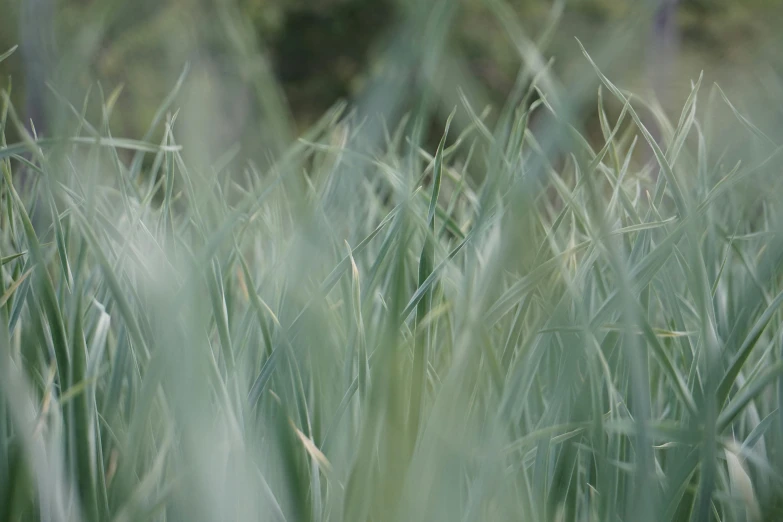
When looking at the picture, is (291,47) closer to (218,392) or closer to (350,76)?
(350,76)

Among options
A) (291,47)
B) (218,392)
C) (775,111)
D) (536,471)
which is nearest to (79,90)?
(218,392)

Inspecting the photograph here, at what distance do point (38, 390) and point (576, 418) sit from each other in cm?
29

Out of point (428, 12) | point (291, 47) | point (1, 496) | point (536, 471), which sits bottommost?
point (536, 471)

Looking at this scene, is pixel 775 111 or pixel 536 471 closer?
pixel 536 471

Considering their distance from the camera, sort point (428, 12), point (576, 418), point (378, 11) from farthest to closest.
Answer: point (378, 11), point (576, 418), point (428, 12)

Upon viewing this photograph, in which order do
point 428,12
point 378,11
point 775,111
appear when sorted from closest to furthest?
1. point 428,12
2. point 775,111
3. point 378,11

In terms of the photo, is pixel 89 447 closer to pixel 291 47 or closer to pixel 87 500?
pixel 87 500

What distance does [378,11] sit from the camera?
195 inches

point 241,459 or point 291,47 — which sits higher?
point 291,47

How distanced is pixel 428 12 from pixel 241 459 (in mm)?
Result: 180

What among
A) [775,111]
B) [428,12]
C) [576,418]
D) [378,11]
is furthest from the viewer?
[378,11]

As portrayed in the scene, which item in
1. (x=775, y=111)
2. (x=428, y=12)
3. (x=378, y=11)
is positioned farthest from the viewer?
(x=378, y=11)

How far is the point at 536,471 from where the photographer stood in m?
0.34

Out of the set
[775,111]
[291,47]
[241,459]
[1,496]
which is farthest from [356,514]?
[291,47]
